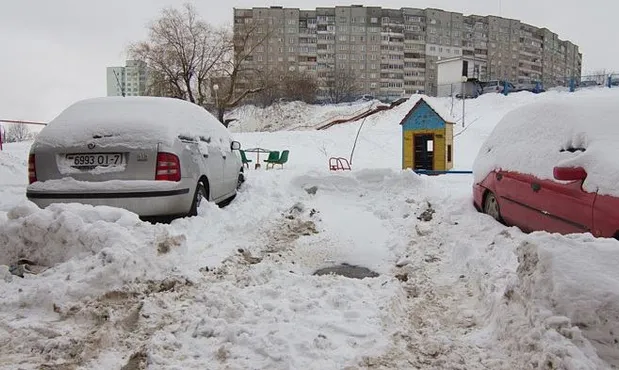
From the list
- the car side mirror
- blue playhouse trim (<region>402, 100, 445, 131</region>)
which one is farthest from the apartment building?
the car side mirror

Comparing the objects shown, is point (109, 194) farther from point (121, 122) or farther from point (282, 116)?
point (282, 116)

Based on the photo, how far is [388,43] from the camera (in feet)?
253

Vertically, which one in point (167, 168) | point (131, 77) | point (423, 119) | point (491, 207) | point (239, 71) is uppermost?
point (239, 71)

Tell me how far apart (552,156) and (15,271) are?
502cm

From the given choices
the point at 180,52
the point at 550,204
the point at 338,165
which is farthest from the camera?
the point at 180,52

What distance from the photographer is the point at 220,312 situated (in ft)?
10.3

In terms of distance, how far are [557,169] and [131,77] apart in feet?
136

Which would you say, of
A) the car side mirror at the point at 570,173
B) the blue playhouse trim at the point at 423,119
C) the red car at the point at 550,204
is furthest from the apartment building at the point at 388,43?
the car side mirror at the point at 570,173

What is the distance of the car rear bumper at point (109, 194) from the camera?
192 inches

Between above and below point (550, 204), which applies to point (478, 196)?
below

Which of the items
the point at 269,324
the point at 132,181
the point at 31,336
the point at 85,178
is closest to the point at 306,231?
the point at 132,181

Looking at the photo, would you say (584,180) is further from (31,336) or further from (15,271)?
(15,271)

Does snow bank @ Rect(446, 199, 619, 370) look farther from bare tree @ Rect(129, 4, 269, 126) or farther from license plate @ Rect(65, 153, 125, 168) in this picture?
bare tree @ Rect(129, 4, 269, 126)

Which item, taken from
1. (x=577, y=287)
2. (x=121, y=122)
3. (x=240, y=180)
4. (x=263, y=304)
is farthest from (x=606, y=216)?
(x=240, y=180)
